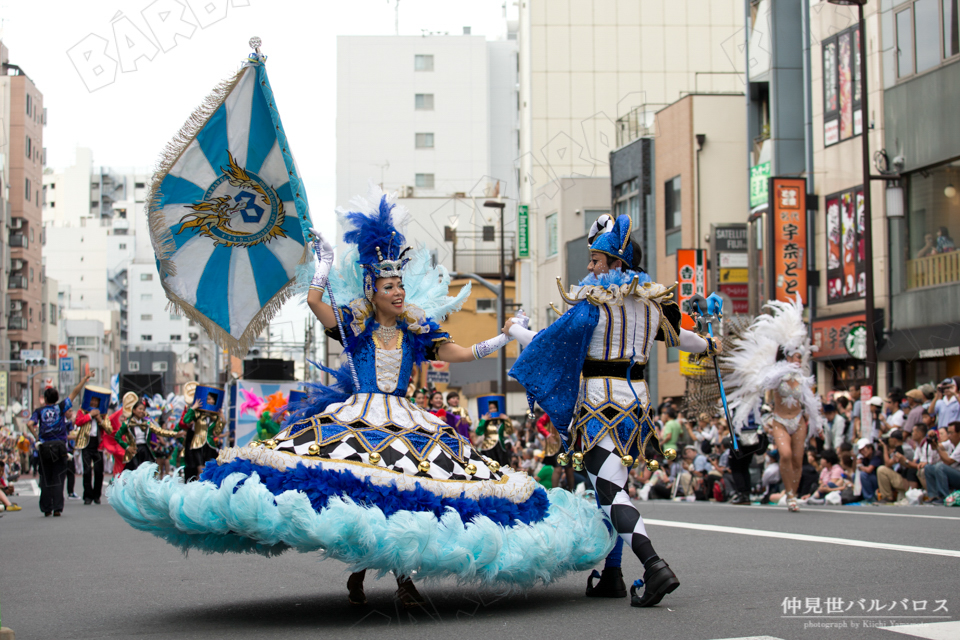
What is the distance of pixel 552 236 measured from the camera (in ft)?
143

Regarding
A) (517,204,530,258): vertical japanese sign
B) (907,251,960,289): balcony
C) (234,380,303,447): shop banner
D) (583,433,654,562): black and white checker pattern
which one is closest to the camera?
(583,433,654,562): black and white checker pattern

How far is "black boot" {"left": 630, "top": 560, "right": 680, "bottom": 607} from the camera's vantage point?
5.52 metres

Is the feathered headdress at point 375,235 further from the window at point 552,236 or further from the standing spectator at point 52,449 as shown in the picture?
the window at point 552,236

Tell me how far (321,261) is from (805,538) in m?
4.44

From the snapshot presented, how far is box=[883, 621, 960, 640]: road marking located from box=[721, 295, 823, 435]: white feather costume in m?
7.77

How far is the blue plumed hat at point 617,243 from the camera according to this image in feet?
21.1

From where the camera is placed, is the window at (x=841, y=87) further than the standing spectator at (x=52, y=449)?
Yes

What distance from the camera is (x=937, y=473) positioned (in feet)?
44.4

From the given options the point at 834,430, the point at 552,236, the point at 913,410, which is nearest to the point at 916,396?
the point at 913,410

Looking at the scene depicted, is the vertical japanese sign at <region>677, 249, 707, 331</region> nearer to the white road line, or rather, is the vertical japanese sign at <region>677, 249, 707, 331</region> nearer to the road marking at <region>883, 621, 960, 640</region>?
the white road line

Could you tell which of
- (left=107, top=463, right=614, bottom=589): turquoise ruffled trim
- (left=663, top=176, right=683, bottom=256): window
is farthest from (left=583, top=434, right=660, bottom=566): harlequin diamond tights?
(left=663, top=176, right=683, bottom=256): window

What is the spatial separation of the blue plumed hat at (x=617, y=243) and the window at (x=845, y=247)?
17.8 meters

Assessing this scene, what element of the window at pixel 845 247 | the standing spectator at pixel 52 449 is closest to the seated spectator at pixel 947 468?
the window at pixel 845 247

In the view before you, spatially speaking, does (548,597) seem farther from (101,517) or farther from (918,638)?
(101,517)
